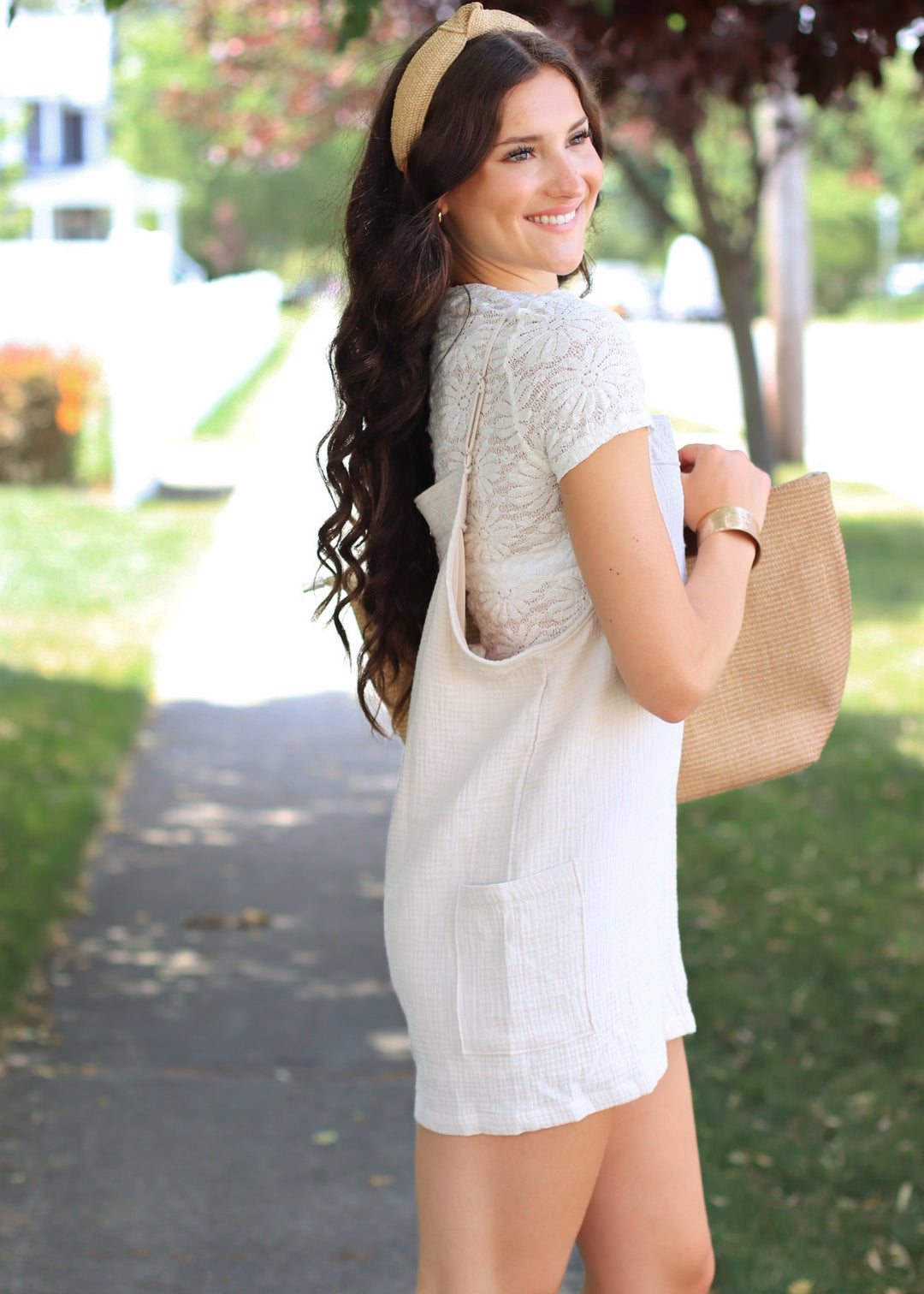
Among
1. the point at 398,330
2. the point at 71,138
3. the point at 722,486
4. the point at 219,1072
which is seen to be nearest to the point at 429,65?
the point at 398,330

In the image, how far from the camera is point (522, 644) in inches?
71.4

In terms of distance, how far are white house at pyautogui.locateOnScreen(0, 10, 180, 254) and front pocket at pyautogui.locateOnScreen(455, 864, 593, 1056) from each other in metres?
18.9

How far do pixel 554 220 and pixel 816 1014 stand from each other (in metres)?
2.86

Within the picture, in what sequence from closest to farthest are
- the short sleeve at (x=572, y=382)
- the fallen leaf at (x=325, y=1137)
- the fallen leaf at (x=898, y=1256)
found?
the short sleeve at (x=572, y=382)
the fallen leaf at (x=898, y=1256)
the fallen leaf at (x=325, y=1137)

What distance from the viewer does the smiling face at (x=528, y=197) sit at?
5.97 ft

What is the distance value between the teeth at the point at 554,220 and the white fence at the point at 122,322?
11.0 m

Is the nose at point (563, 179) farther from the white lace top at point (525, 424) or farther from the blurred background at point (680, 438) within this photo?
the blurred background at point (680, 438)

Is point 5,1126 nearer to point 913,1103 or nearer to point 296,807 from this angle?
point 913,1103

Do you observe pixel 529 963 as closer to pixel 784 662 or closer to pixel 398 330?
pixel 784 662

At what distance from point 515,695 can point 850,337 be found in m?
30.8

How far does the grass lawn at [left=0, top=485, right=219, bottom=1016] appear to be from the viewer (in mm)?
5090

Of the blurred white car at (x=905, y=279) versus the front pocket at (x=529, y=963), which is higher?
the front pocket at (x=529, y=963)

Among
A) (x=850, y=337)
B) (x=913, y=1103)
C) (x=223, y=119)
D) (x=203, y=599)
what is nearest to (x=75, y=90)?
(x=850, y=337)

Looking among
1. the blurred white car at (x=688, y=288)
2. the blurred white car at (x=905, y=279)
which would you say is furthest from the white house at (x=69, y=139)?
the blurred white car at (x=905, y=279)
